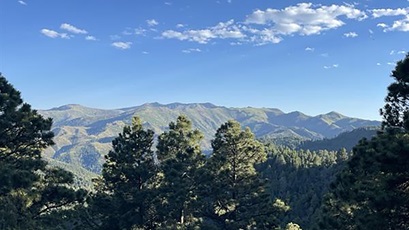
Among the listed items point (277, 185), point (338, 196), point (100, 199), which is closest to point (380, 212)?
point (338, 196)

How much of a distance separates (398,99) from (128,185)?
23973mm

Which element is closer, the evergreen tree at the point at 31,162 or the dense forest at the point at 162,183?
the evergreen tree at the point at 31,162

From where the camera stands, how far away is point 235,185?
111 feet

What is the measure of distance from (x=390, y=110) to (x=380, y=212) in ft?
15.7

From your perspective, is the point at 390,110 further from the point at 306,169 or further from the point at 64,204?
the point at 306,169

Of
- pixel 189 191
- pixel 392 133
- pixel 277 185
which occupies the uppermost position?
pixel 392 133

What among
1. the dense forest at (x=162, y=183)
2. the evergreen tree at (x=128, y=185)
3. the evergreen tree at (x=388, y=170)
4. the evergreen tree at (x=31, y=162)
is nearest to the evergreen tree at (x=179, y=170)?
the dense forest at (x=162, y=183)

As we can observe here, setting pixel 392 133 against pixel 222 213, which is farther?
pixel 222 213

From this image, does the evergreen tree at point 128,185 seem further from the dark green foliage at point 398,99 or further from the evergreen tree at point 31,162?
the dark green foliage at point 398,99

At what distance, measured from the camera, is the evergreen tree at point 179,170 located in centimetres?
3250

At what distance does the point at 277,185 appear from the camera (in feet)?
655

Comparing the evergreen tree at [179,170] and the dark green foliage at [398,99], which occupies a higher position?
the dark green foliage at [398,99]

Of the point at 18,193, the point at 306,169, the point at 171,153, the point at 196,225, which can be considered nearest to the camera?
the point at 18,193

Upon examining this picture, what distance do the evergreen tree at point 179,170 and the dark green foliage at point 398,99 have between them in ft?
59.4
